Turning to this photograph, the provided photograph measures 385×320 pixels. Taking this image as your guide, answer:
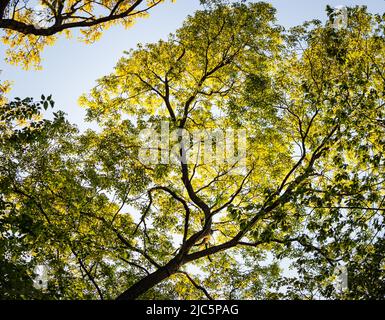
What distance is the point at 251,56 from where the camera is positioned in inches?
464

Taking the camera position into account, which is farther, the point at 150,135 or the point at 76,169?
the point at 150,135

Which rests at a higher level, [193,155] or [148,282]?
[193,155]

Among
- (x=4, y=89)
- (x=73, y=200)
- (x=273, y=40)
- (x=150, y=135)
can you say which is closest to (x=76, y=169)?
(x=73, y=200)

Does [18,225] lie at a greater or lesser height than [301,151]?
lesser

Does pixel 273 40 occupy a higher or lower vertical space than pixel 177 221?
higher

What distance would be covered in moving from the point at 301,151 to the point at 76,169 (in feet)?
21.6

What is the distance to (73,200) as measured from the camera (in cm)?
999

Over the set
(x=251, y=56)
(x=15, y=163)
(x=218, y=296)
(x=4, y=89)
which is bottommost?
(x=218, y=296)

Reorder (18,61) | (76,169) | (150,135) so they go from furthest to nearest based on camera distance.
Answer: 1. (150,135)
2. (76,169)
3. (18,61)

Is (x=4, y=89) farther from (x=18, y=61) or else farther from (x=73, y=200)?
(x=73, y=200)
